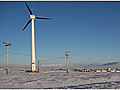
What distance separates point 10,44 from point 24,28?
70.3 ft

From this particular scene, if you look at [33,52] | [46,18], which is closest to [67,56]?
[33,52]

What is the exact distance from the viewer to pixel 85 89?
16344 millimetres

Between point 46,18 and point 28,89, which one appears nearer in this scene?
point 28,89

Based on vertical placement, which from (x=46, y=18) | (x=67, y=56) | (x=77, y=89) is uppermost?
(x=46, y=18)

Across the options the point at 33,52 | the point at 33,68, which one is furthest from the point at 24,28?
the point at 33,68

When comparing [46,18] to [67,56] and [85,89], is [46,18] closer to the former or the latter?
[67,56]

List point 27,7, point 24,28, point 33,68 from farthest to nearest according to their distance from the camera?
point 24,28, point 27,7, point 33,68

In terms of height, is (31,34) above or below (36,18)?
below

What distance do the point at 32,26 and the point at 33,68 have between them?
14366 mm

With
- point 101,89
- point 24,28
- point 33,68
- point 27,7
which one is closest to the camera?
point 101,89

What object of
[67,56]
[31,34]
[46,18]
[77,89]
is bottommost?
[77,89]

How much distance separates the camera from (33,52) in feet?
192

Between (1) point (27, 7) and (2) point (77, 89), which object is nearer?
(2) point (77, 89)

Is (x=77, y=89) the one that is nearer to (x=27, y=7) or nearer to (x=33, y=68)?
(x=33, y=68)
